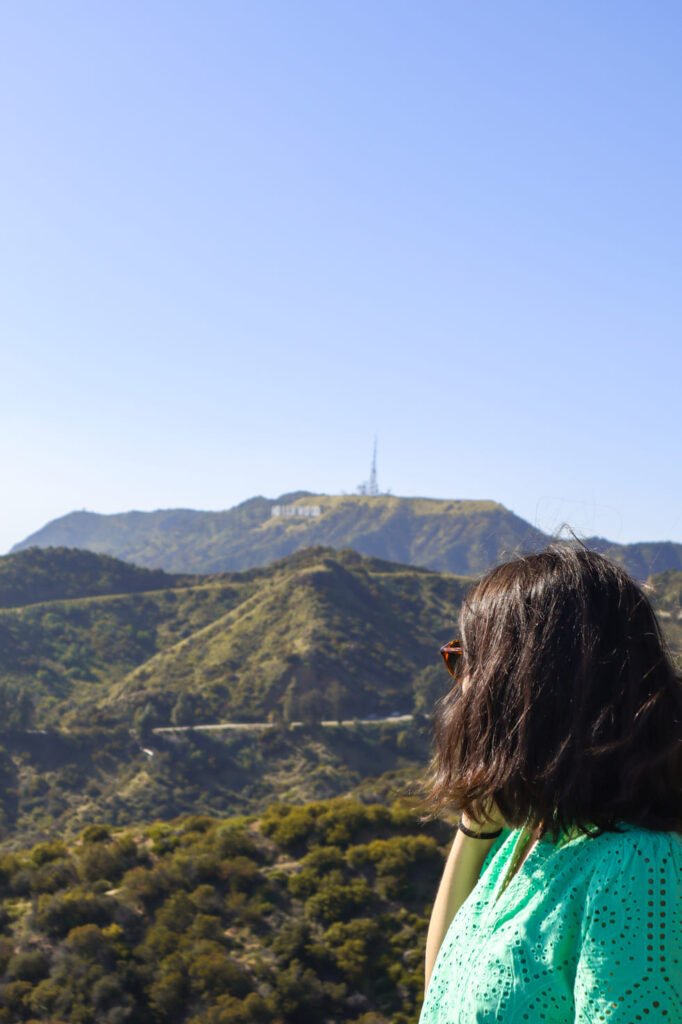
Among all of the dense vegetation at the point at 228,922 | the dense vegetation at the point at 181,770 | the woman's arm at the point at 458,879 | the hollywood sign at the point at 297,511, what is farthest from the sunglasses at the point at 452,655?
the hollywood sign at the point at 297,511

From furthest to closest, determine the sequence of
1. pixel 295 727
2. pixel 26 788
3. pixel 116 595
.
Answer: pixel 116 595 < pixel 295 727 < pixel 26 788

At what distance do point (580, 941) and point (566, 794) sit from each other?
6.8 inches

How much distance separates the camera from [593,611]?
4.15 feet

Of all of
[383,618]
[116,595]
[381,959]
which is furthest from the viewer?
[116,595]

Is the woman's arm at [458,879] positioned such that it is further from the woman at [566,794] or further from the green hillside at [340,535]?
the green hillside at [340,535]

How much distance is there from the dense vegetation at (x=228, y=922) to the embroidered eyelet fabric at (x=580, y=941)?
1058 cm

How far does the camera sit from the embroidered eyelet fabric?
1.04 meters

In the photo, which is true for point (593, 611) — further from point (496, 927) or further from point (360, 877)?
point (360, 877)

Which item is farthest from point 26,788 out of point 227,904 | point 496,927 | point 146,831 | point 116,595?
point 496,927

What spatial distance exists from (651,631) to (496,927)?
460 millimetres

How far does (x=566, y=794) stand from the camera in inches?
46.6

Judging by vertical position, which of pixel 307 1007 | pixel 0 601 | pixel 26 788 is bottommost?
pixel 26 788

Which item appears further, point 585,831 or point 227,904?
point 227,904

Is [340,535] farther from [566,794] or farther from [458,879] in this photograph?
[566,794]
